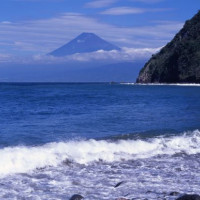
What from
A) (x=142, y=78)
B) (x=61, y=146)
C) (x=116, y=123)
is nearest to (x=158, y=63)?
(x=142, y=78)

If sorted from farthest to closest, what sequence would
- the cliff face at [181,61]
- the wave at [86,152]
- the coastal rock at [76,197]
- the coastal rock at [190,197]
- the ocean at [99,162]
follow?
the cliff face at [181,61] < the wave at [86,152] < the ocean at [99,162] < the coastal rock at [76,197] < the coastal rock at [190,197]

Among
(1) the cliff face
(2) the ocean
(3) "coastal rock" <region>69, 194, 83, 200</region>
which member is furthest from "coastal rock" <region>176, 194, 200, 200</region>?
(1) the cliff face

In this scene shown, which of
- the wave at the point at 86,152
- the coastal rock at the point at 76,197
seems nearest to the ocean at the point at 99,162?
the wave at the point at 86,152

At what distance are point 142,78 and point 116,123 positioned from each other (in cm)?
14665

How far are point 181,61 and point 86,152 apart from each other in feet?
420

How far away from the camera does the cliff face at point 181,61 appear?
137 metres

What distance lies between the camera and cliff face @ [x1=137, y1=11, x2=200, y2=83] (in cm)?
13738

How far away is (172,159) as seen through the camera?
16.2m

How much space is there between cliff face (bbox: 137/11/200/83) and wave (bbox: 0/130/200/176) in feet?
386

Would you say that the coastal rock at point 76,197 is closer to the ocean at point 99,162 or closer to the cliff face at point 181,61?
the ocean at point 99,162

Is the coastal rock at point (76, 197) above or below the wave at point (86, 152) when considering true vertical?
below

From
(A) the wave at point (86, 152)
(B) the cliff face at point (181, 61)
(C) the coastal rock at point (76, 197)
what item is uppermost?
(B) the cliff face at point (181, 61)

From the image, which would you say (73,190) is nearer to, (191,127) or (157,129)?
(157,129)

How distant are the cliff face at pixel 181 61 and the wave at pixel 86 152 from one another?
118 m
